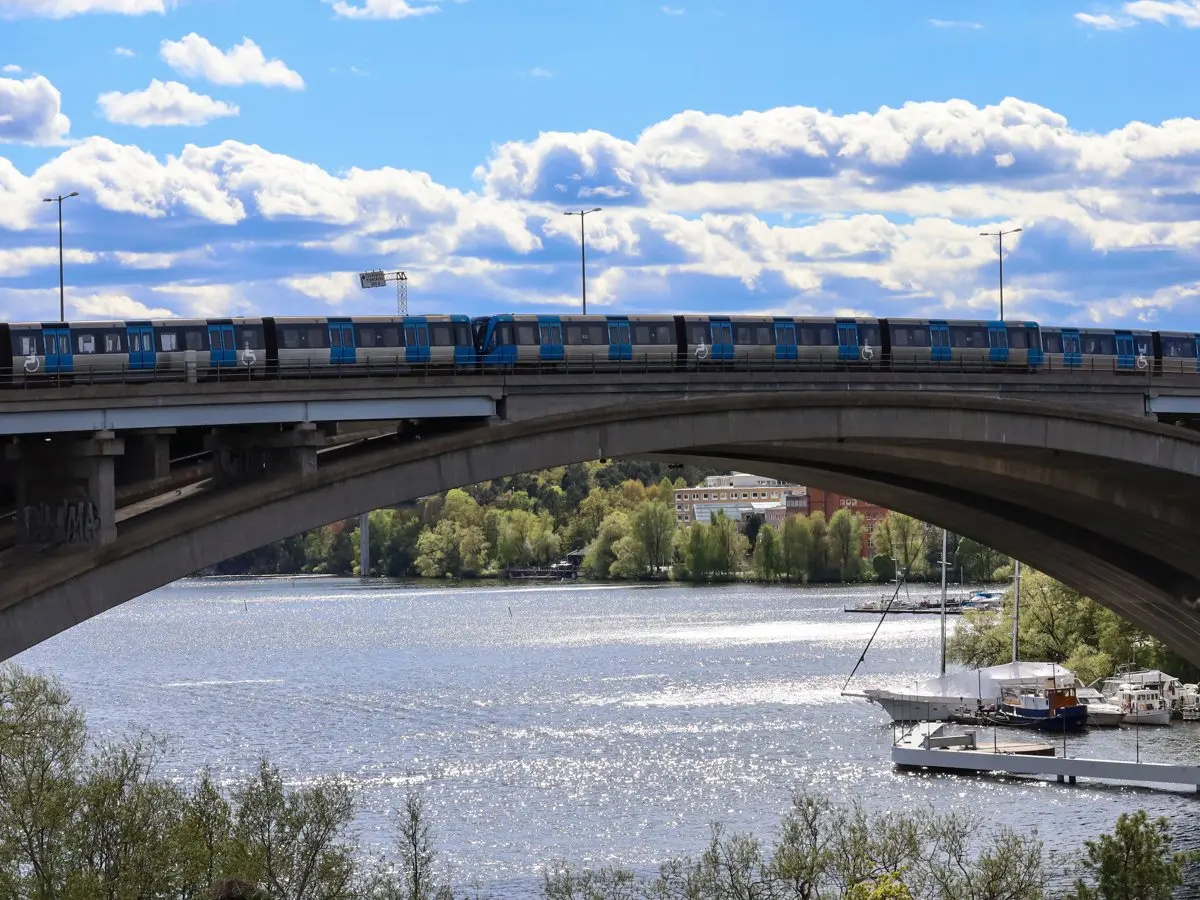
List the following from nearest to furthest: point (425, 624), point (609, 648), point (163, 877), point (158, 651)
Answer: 1. point (163, 877)
2. point (609, 648)
3. point (158, 651)
4. point (425, 624)

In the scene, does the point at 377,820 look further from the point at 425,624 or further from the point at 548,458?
the point at 425,624

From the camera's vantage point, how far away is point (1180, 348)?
209ft

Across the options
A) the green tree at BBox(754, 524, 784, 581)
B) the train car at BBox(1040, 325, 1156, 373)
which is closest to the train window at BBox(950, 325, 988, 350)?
the train car at BBox(1040, 325, 1156, 373)

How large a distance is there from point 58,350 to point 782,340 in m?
21.9

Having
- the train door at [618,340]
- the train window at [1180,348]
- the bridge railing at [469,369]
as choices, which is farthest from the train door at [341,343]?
the train window at [1180,348]

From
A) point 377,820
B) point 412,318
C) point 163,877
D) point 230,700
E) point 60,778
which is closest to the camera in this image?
point 163,877

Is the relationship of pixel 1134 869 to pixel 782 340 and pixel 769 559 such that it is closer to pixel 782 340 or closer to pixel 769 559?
pixel 782 340

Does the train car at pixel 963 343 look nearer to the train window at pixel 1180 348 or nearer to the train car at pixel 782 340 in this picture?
the train car at pixel 782 340

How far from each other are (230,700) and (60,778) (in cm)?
5672

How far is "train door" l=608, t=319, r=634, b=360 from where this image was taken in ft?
166

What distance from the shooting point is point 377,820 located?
196 feet

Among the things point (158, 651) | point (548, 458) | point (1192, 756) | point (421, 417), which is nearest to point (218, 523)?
point (421, 417)

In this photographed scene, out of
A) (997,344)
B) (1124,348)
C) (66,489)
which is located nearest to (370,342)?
(66,489)

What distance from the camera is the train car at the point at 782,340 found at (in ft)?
171
